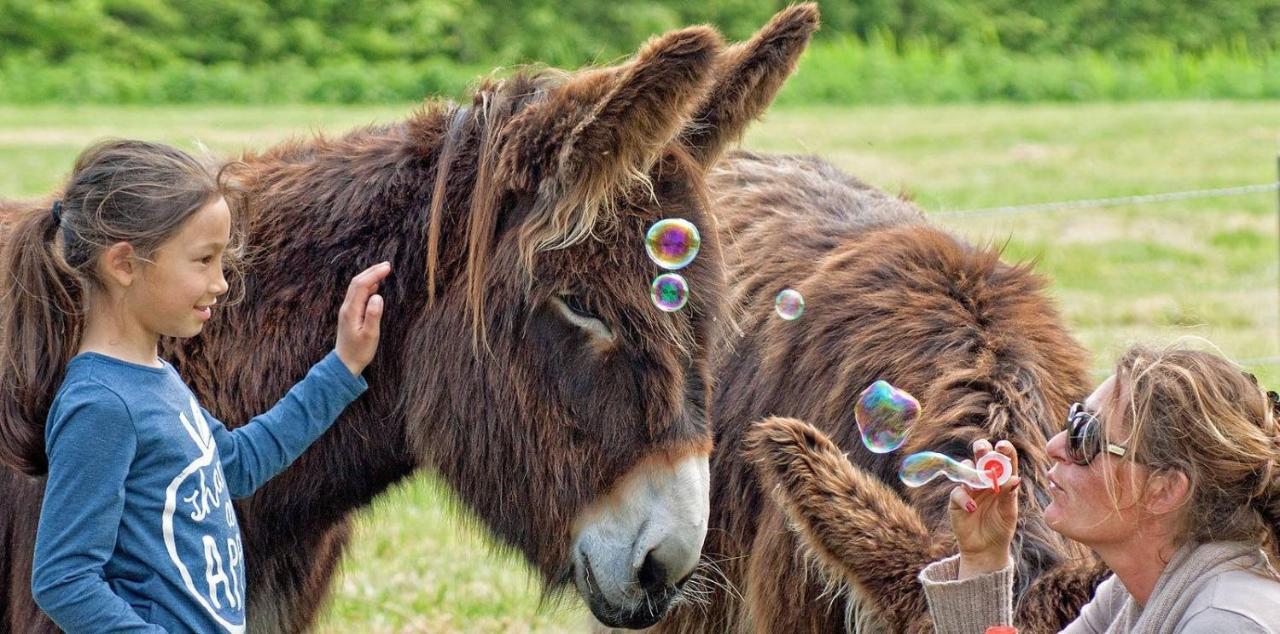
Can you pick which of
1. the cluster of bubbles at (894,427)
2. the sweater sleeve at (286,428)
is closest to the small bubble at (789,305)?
the cluster of bubbles at (894,427)

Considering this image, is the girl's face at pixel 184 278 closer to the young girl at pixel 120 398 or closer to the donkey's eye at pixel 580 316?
the young girl at pixel 120 398

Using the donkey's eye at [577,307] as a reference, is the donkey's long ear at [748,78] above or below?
above

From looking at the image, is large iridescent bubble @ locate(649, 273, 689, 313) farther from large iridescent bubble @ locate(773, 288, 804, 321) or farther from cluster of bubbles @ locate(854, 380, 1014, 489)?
large iridescent bubble @ locate(773, 288, 804, 321)

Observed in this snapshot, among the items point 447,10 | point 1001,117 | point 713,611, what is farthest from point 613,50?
point 713,611

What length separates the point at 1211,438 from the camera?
7.97ft

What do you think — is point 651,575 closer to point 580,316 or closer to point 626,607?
point 626,607

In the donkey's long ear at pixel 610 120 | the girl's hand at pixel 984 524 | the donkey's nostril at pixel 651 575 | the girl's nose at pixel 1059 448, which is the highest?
the donkey's long ear at pixel 610 120

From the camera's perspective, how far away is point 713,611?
381cm

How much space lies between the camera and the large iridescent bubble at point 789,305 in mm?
3701

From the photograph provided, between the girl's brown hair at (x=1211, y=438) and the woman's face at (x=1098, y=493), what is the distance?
0.14 ft

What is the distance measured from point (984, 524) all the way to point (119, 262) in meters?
1.74

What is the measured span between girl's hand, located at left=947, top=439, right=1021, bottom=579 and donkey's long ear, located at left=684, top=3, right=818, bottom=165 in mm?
966

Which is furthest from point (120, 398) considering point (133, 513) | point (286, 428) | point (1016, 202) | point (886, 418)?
point (1016, 202)

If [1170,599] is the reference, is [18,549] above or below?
below
